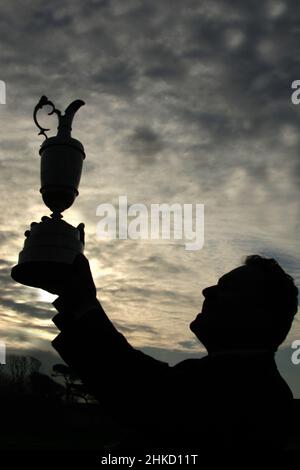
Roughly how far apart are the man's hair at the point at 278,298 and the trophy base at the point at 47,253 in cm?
103

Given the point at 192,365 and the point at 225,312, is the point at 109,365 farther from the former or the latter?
the point at 225,312

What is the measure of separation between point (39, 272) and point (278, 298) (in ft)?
4.29

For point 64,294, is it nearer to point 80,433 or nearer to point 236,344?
point 236,344

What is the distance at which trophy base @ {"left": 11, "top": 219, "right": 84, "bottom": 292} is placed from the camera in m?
2.94

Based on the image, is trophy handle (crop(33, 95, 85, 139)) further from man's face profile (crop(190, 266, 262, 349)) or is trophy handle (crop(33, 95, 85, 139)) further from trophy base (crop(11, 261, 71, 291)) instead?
man's face profile (crop(190, 266, 262, 349))

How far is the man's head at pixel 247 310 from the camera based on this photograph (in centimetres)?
284

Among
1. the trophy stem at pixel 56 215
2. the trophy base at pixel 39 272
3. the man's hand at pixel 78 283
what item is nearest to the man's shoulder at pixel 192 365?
the man's hand at pixel 78 283

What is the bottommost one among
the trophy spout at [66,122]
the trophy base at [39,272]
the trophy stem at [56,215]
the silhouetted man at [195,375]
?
the silhouetted man at [195,375]

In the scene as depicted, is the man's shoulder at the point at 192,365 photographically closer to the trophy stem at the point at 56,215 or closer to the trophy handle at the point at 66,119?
the trophy stem at the point at 56,215

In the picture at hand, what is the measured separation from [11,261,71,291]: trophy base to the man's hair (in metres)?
1.04

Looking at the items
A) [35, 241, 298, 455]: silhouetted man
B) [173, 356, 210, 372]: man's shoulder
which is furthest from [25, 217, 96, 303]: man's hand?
[173, 356, 210, 372]: man's shoulder

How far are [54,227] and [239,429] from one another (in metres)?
1.59
